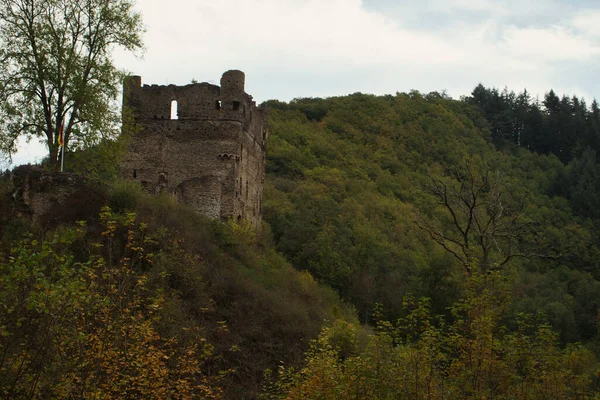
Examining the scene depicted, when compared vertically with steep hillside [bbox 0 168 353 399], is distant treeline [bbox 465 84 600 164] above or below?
above

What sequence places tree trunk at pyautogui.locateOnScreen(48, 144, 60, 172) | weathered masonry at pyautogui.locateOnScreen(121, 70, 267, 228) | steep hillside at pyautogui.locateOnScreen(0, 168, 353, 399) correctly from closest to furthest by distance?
1. steep hillside at pyautogui.locateOnScreen(0, 168, 353, 399)
2. tree trunk at pyautogui.locateOnScreen(48, 144, 60, 172)
3. weathered masonry at pyautogui.locateOnScreen(121, 70, 267, 228)

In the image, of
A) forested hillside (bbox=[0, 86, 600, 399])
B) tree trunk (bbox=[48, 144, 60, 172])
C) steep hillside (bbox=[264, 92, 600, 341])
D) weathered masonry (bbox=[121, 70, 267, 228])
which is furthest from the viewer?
steep hillside (bbox=[264, 92, 600, 341])

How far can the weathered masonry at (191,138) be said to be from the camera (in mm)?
32906

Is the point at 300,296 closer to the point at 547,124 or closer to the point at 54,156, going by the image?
the point at 54,156

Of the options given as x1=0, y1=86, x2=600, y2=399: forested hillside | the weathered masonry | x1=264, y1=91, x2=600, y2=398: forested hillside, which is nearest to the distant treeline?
x1=264, y1=91, x2=600, y2=398: forested hillside

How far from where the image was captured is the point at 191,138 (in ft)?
109

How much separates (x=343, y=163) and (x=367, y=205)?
45.9 ft

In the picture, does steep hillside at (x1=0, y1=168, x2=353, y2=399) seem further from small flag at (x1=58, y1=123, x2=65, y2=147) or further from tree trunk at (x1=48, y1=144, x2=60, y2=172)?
small flag at (x1=58, y1=123, x2=65, y2=147)

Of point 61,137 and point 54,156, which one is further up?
point 61,137

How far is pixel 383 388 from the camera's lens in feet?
54.3

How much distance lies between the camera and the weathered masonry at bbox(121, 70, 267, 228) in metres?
32.9

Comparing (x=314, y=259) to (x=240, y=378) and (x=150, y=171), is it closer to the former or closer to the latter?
(x=150, y=171)

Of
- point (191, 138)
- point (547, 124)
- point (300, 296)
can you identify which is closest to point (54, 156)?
point (191, 138)

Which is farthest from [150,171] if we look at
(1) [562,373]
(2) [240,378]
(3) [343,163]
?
(3) [343,163]
